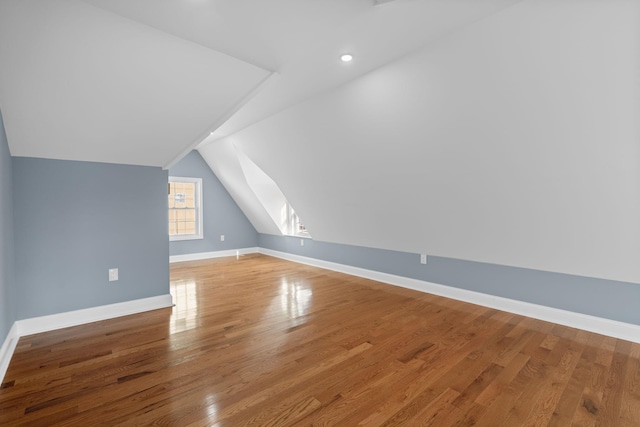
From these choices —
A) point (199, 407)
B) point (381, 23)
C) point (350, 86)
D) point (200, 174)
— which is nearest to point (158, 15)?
point (381, 23)

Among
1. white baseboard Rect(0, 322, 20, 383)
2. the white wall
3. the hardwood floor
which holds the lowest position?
the hardwood floor

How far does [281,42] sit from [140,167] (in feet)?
7.26

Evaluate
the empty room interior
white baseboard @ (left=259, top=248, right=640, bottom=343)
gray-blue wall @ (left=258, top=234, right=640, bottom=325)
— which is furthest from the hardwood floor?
gray-blue wall @ (left=258, top=234, right=640, bottom=325)

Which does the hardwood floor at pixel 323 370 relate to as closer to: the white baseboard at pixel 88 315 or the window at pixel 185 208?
the white baseboard at pixel 88 315

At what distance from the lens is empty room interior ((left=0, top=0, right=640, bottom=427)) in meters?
1.75

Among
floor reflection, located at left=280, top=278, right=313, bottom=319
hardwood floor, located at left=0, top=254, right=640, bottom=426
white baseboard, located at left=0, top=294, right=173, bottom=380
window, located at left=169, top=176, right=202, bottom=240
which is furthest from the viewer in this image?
window, located at left=169, top=176, right=202, bottom=240

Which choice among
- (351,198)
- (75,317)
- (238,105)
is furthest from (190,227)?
(238,105)

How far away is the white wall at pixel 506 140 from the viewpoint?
6.06ft

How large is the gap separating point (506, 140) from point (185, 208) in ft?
19.4

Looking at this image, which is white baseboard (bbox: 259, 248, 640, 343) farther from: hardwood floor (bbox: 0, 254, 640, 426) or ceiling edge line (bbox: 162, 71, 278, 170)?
ceiling edge line (bbox: 162, 71, 278, 170)

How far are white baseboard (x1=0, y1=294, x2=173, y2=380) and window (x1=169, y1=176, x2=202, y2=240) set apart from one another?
2944 mm

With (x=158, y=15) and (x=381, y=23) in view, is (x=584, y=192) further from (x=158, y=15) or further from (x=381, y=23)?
(x=158, y=15)

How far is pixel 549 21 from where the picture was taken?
1770 mm

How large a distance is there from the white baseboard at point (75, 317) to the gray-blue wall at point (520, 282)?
119 inches
